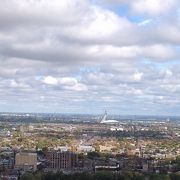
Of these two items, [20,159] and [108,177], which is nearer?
[108,177]

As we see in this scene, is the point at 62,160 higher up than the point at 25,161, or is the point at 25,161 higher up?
the point at 25,161

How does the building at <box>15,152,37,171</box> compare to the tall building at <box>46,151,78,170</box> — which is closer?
the building at <box>15,152,37,171</box>

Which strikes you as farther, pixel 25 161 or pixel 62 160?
pixel 62 160

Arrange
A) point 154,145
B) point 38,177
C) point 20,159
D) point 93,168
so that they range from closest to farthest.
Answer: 1. point 38,177
2. point 93,168
3. point 20,159
4. point 154,145

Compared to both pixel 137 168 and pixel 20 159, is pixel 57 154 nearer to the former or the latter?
pixel 20 159

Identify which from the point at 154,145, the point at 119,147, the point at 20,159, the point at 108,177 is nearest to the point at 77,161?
the point at 20,159

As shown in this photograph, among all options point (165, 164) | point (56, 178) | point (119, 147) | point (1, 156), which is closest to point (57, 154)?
point (1, 156)

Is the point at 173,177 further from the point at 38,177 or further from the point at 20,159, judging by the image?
the point at 20,159

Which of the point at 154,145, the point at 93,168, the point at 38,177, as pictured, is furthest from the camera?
the point at 154,145

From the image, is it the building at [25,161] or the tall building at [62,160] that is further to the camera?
the tall building at [62,160]
